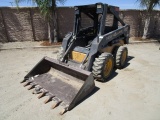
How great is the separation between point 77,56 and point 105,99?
1645mm

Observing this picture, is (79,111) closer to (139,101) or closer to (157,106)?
(139,101)

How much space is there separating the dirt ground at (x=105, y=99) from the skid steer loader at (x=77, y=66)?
0.66ft

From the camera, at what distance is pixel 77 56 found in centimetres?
452

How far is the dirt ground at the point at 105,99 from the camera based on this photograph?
9.68 feet

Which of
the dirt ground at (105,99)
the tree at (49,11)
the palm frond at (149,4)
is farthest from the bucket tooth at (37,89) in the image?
the palm frond at (149,4)

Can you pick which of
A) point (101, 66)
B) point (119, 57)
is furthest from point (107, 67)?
point (119, 57)

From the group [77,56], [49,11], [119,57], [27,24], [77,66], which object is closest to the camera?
[77,66]

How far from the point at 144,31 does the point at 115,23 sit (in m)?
5.54

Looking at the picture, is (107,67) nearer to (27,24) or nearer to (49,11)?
(49,11)

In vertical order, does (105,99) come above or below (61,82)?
below

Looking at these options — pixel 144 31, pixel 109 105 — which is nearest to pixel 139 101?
pixel 109 105

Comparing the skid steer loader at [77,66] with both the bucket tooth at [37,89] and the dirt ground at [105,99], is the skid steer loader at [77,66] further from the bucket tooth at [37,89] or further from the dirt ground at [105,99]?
the dirt ground at [105,99]

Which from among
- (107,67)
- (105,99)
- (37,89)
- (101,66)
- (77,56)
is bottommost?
(105,99)

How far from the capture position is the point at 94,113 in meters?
3.02
